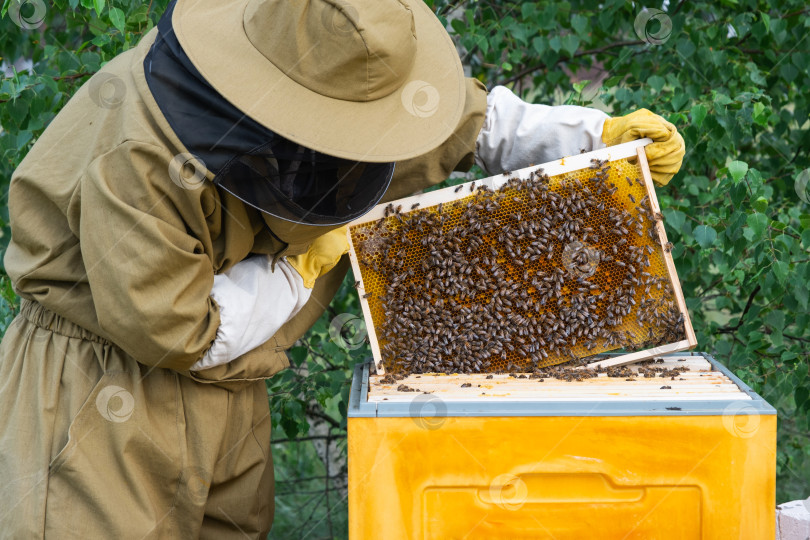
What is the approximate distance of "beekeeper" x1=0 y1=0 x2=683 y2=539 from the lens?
→ 210 centimetres

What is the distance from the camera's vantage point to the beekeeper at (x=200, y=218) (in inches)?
82.8

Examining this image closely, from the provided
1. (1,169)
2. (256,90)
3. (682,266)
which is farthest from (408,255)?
(1,169)

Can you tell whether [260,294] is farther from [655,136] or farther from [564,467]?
[655,136]

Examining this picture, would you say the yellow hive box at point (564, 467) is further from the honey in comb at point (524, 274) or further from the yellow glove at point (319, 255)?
the yellow glove at point (319, 255)

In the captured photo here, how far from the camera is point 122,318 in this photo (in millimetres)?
2217

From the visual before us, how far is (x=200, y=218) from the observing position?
2277 millimetres

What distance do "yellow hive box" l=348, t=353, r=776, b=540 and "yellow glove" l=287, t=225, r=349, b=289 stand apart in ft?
2.02

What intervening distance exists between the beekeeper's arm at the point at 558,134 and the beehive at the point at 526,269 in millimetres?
90

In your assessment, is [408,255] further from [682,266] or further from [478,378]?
[682,266]

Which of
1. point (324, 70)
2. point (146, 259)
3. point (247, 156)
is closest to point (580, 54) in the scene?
point (324, 70)

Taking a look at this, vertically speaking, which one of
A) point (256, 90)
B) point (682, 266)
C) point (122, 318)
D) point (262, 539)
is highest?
point (256, 90)

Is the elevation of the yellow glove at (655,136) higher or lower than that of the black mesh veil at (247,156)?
lower

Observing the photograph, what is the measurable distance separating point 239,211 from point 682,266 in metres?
2.33

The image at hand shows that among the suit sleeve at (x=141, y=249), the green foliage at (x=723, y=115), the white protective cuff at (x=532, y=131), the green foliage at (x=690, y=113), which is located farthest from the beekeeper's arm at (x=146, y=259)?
the green foliage at (x=723, y=115)
